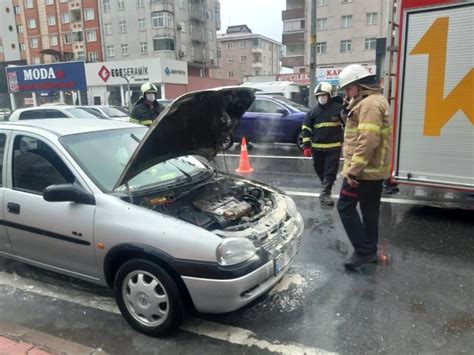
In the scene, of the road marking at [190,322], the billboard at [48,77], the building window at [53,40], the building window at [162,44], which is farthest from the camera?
the building window at [53,40]

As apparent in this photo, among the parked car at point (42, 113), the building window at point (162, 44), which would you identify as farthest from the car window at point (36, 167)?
the building window at point (162, 44)

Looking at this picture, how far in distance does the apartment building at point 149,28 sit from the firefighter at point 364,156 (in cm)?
4958

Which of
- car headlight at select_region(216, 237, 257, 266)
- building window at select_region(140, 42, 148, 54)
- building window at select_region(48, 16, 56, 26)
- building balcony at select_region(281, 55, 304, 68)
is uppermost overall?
building window at select_region(48, 16, 56, 26)

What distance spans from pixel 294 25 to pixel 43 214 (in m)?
51.7

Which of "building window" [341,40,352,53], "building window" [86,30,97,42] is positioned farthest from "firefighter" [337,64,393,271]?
"building window" [86,30,97,42]

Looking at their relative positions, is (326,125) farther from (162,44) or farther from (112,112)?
(162,44)

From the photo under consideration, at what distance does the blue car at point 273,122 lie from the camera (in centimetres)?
1171

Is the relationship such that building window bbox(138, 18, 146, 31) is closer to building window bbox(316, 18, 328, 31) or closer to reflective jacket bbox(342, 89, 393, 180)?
building window bbox(316, 18, 328, 31)

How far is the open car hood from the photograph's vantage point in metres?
3.03

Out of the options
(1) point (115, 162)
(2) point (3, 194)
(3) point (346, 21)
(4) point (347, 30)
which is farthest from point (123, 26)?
(1) point (115, 162)

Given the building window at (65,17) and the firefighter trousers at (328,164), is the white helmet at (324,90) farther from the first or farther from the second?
the building window at (65,17)

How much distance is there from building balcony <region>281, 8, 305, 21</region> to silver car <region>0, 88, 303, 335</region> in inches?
1980

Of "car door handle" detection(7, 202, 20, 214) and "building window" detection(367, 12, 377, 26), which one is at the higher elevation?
"building window" detection(367, 12, 377, 26)

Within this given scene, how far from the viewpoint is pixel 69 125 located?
388cm
